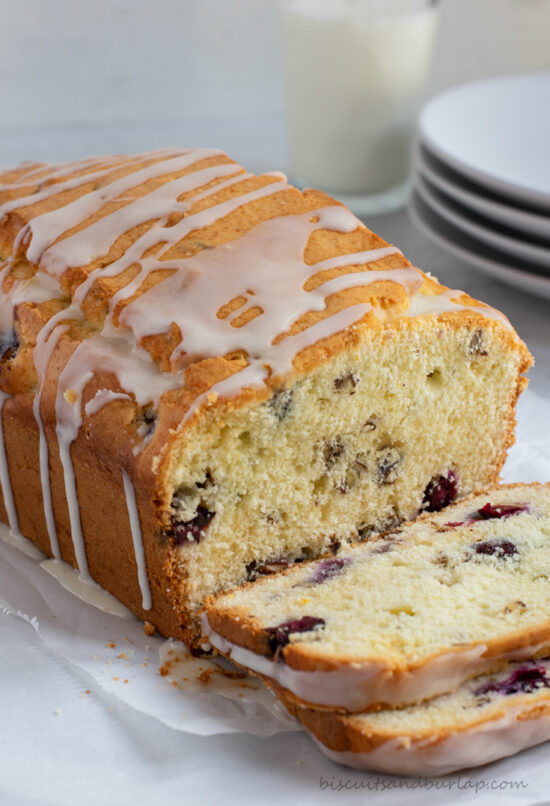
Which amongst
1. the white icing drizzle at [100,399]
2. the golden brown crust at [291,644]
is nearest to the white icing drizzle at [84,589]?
the golden brown crust at [291,644]

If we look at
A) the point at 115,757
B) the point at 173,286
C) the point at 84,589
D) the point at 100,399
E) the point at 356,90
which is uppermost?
the point at 173,286

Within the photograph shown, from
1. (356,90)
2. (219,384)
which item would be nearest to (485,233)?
(356,90)

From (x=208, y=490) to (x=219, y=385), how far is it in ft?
0.71

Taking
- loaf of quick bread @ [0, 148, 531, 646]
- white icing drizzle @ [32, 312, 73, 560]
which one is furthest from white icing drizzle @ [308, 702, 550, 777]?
white icing drizzle @ [32, 312, 73, 560]

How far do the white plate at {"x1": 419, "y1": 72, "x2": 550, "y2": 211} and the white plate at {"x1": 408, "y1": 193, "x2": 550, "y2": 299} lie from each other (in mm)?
241

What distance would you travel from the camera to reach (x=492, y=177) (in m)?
3.38

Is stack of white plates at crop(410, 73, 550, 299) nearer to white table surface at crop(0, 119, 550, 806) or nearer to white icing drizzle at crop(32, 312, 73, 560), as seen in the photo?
white icing drizzle at crop(32, 312, 73, 560)

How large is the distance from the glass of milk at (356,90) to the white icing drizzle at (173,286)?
1.55m

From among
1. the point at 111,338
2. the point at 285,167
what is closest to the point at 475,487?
the point at 111,338

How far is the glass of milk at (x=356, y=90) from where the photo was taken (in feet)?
13.5

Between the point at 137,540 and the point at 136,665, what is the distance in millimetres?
253

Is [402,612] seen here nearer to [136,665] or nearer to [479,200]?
[136,665]

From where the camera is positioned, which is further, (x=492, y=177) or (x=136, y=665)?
(x=492, y=177)

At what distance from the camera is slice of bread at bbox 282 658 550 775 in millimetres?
1876
